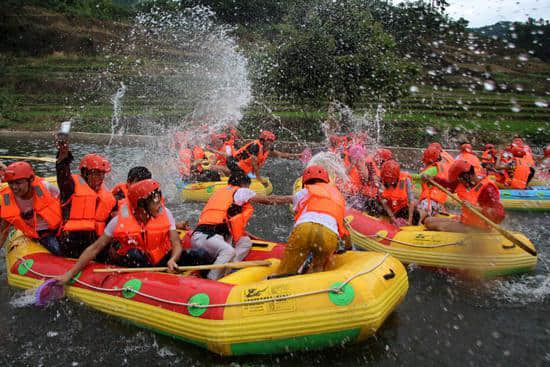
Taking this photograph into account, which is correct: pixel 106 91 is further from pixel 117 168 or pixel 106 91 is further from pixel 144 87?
pixel 117 168

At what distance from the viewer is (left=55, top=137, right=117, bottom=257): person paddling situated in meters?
5.07

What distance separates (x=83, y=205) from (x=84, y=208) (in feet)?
0.12

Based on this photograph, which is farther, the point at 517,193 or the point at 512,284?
the point at 517,193

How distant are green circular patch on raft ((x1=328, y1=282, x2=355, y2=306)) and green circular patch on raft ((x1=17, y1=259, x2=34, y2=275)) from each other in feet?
12.2

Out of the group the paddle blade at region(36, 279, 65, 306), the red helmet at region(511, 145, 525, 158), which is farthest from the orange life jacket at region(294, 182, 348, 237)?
the red helmet at region(511, 145, 525, 158)

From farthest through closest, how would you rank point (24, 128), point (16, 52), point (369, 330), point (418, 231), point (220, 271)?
point (16, 52) → point (24, 128) → point (418, 231) → point (220, 271) → point (369, 330)

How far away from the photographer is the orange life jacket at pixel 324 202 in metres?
4.34

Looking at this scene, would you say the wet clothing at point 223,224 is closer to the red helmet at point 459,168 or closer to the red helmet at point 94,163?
the red helmet at point 94,163

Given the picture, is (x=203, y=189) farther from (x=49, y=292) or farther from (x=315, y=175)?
(x=315, y=175)

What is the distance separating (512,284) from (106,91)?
27583 millimetres

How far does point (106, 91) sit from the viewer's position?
28.2m

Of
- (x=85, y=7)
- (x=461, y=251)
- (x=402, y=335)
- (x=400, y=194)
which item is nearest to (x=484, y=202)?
(x=461, y=251)

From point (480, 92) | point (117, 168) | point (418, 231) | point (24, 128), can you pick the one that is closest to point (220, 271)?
point (418, 231)

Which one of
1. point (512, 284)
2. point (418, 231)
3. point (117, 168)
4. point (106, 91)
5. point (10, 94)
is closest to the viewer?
point (512, 284)
